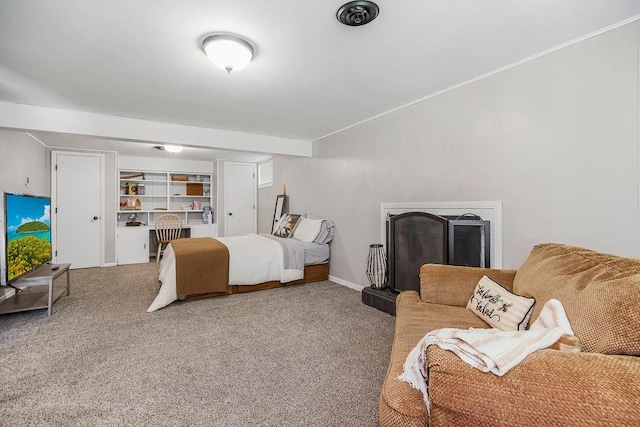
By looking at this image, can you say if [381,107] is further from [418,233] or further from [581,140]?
[581,140]

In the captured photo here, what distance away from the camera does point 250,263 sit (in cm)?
391

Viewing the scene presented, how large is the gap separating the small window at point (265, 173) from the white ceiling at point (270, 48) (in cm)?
324

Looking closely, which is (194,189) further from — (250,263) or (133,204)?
(250,263)

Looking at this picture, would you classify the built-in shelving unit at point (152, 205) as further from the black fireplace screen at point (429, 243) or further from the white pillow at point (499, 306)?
the white pillow at point (499, 306)

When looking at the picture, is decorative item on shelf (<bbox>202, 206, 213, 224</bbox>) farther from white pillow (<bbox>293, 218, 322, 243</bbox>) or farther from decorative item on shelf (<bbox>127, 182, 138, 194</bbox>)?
white pillow (<bbox>293, 218, 322, 243</bbox>)

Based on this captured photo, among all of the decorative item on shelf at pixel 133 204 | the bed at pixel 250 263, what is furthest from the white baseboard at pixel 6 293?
the decorative item on shelf at pixel 133 204

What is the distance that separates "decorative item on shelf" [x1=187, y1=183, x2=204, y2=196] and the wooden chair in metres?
0.90

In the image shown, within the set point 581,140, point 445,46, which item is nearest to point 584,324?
point 581,140

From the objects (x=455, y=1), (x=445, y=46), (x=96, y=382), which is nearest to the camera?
(x=455, y=1)

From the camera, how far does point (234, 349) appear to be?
235 cm

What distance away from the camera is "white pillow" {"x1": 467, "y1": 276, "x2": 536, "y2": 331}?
5.07 ft

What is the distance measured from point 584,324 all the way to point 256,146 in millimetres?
4200

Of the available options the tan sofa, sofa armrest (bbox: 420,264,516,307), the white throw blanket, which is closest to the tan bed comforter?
sofa armrest (bbox: 420,264,516,307)

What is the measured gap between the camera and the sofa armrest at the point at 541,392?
0.68m
